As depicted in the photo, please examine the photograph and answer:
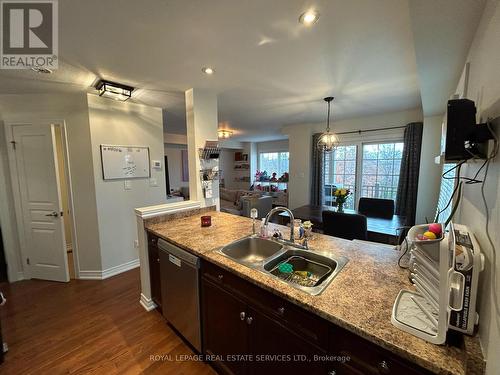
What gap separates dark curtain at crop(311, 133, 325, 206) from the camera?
471cm

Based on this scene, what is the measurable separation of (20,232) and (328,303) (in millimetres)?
3751

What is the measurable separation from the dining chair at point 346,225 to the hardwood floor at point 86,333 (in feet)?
5.96

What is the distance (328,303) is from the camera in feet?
3.02

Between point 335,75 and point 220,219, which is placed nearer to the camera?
point 335,75

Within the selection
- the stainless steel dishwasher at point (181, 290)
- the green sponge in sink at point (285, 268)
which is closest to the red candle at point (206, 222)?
the stainless steel dishwasher at point (181, 290)

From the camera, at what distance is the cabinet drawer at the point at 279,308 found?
3.06 feet

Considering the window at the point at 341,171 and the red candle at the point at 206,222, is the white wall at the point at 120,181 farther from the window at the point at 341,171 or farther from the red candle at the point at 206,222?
the window at the point at 341,171

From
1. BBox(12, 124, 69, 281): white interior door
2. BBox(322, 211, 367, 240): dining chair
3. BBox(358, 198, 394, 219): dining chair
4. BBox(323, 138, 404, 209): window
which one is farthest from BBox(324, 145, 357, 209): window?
BBox(12, 124, 69, 281): white interior door

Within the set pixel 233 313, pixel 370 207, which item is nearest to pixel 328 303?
pixel 233 313

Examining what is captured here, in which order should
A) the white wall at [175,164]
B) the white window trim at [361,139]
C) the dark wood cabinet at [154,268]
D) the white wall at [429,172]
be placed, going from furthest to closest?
the white wall at [175,164] → the white window trim at [361,139] → the white wall at [429,172] → the dark wood cabinet at [154,268]

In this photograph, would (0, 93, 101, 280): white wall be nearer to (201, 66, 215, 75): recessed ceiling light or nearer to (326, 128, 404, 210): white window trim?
(201, 66, 215, 75): recessed ceiling light

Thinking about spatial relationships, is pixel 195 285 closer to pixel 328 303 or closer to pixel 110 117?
pixel 328 303

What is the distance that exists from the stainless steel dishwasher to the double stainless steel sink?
1.04 feet

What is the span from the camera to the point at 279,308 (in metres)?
1.06
